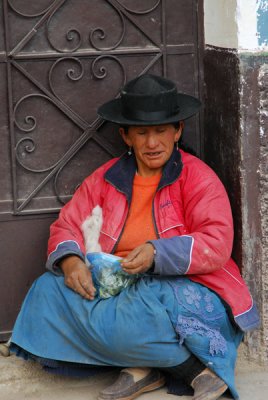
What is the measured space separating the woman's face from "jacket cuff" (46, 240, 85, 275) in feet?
1.61

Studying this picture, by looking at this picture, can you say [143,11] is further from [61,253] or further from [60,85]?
[61,253]

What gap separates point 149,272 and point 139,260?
129 mm

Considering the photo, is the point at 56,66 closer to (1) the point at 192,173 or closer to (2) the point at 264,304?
(1) the point at 192,173

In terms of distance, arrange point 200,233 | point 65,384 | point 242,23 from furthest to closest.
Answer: point 65,384
point 242,23
point 200,233

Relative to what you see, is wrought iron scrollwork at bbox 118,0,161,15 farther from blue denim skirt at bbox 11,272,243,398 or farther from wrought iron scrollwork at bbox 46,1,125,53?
blue denim skirt at bbox 11,272,243,398

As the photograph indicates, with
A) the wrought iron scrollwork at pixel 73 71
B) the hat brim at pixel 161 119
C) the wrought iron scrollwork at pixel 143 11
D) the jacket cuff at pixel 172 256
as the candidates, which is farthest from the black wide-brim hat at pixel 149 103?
the jacket cuff at pixel 172 256

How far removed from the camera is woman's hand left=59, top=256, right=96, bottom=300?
412cm

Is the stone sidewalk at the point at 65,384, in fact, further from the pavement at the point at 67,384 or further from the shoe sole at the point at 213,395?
the shoe sole at the point at 213,395

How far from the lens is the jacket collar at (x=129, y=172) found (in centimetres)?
427

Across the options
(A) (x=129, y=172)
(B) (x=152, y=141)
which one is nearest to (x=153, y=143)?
(B) (x=152, y=141)

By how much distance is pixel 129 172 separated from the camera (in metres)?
4.36

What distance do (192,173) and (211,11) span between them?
797mm

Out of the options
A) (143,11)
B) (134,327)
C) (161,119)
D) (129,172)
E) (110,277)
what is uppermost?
(143,11)

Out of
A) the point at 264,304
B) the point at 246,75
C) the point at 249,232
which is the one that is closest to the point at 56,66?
the point at 246,75
